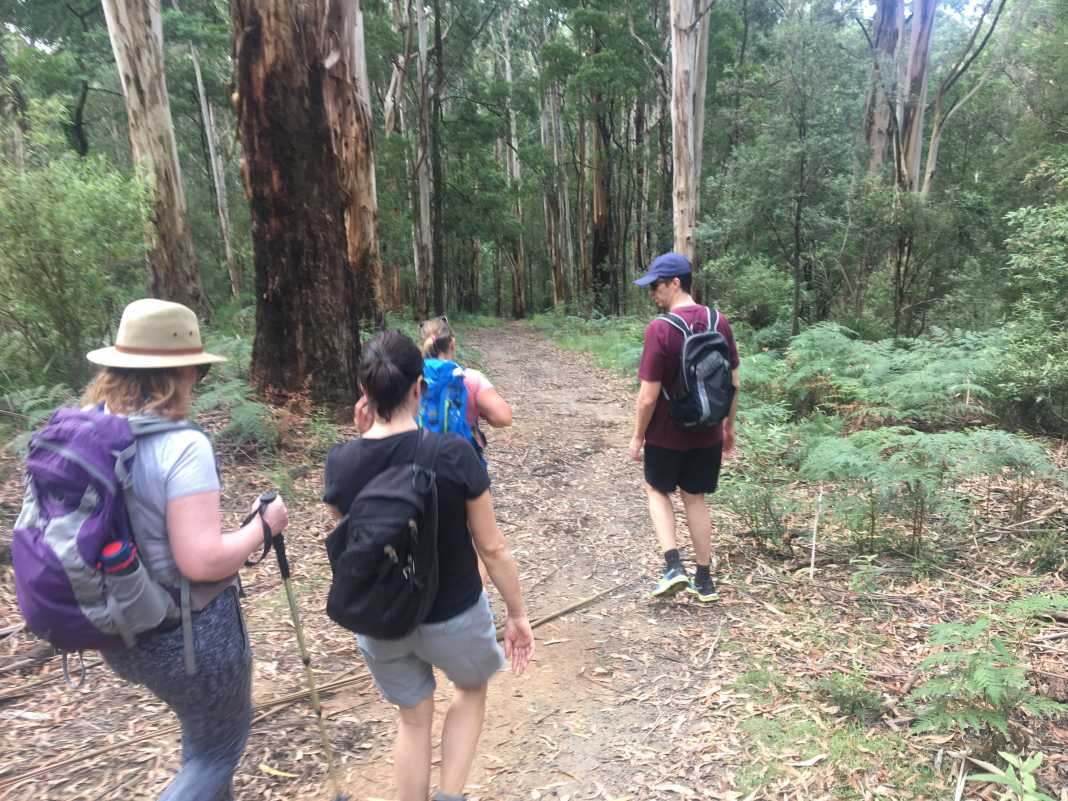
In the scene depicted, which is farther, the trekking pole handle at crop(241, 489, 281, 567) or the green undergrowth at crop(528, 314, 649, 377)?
the green undergrowth at crop(528, 314, 649, 377)

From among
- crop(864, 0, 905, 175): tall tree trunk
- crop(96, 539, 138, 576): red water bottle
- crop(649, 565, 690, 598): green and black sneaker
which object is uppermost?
crop(864, 0, 905, 175): tall tree trunk

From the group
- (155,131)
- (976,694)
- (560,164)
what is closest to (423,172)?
(155,131)

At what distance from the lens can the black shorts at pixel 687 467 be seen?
381 centimetres

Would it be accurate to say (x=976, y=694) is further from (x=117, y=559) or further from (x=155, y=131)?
(x=155, y=131)

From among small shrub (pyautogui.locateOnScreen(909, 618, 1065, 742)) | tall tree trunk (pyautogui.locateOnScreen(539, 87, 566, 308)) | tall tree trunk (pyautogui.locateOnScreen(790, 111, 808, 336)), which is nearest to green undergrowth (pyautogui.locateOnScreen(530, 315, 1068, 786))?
small shrub (pyautogui.locateOnScreen(909, 618, 1065, 742))

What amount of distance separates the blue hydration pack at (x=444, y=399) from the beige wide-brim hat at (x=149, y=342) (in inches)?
53.5

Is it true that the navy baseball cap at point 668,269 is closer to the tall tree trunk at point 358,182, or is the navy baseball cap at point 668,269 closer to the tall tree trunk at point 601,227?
the tall tree trunk at point 358,182

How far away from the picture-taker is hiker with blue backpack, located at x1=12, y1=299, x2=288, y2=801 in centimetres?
157

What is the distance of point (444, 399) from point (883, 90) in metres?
18.2

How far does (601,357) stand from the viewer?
1469 cm

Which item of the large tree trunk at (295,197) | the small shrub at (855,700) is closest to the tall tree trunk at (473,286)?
the large tree trunk at (295,197)

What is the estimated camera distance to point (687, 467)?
3834mm

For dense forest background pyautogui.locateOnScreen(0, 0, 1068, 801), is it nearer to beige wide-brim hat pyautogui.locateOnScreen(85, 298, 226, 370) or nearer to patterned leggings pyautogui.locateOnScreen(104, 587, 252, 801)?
patterned leggings pyautogui.locateOnScreen(104, 587, 252, 801)

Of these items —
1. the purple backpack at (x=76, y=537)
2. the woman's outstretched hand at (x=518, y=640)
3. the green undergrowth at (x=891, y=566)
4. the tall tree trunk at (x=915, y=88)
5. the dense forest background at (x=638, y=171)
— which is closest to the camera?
the purple backpack at (x=76, y=537)
